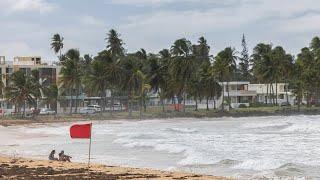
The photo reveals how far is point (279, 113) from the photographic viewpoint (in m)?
91.5

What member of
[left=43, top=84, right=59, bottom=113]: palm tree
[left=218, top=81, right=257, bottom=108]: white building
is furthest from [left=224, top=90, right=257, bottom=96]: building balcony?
[left=43, top=84, right=59, bottom=113]: palm tree

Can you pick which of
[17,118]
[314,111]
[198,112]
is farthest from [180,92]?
[17,118]

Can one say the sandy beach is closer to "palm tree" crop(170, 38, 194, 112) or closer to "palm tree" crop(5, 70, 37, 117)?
"palm tree" crop(5, 70, 37, 117)

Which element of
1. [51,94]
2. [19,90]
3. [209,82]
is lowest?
[51,94]

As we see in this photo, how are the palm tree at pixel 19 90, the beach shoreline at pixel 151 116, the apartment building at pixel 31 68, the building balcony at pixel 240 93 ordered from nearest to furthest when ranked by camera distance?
the beach shoreline at pixel 151 116 → the palm tree at pixel 19 90 → the apartment building at pixel 31 68 → the building balcony at pixel 240 93

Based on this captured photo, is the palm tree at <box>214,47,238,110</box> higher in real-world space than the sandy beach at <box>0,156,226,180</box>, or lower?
higher

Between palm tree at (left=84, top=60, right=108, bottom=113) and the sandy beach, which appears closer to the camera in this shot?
the sandy beach

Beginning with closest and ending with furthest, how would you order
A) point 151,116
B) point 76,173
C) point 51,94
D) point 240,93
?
point 76,173 < point 151,116 < point 51,94 < point 240,93

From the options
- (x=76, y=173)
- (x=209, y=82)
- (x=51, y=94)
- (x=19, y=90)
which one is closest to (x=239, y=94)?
(x=209, y=82)

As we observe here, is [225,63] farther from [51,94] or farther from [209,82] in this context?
[51,94]

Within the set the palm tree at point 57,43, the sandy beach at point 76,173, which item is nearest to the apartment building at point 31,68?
the palm tree at point 57,43

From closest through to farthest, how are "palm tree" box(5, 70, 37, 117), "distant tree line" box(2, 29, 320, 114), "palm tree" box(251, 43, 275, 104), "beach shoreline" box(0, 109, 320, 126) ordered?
"beach shoreline" box(0, 109, 320, 126)
"palm tree" box(5, 70, 37, 117)
"distant tree line" box(2, 29, 320, 114)
"palm tree" box(251, 43, 275, 104)

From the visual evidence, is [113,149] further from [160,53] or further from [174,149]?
[160,53]

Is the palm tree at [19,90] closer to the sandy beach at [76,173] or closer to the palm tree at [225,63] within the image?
the palm tree at [225,63]
